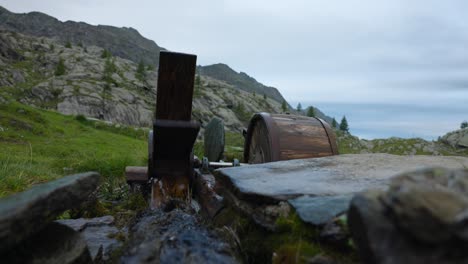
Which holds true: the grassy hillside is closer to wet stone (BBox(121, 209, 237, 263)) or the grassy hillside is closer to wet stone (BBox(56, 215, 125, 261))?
wet stone (BBox(56, 215, 125, 261))

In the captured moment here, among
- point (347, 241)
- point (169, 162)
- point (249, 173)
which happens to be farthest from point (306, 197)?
point (169, 162)

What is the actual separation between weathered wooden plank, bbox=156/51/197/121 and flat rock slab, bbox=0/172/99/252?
1.49m

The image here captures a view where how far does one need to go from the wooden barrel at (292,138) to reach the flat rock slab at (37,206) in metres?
3.15

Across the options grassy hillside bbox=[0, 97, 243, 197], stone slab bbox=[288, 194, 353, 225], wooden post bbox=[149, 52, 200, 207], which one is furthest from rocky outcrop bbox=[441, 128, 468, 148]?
stone slab bbox=[288, 194, 353, 225]

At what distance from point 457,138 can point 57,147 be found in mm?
23998

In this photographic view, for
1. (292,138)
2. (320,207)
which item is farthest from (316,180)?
(292,138)

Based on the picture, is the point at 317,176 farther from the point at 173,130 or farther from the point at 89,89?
the point at 89,89

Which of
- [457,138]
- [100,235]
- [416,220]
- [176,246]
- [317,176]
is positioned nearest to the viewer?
[416,220]

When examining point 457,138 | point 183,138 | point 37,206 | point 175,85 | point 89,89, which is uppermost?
point 89,89

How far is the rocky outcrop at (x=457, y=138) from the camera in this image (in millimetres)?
21397

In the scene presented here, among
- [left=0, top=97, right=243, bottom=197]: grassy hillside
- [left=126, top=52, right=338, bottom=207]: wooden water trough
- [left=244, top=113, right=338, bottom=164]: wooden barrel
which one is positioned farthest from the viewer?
[left=0, top=97, right=243, bottom=197]: grassy hillside

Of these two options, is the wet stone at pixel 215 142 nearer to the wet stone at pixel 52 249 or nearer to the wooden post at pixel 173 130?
the wooden post at pixel 173 130

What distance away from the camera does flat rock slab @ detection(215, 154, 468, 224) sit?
189cm

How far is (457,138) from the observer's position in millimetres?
22734
